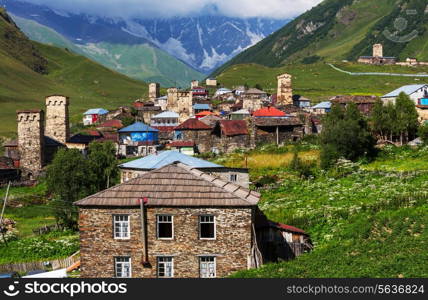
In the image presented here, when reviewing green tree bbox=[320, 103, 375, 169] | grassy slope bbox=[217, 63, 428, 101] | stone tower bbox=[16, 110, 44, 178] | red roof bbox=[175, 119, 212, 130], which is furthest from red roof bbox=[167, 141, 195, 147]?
grassy slope bbox=[217, 63, 428, 101]

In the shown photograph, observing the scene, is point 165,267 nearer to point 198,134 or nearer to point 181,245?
point 181,245

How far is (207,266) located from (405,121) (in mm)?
43384

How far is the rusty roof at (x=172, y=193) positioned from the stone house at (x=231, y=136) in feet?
146

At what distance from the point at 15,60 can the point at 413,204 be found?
17905 cm

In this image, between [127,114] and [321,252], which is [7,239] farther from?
[127,114]

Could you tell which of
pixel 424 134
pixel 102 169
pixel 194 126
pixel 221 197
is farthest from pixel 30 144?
pixel 221 197

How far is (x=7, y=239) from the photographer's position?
41656 mm

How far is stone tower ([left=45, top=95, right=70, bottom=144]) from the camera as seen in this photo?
263 feet

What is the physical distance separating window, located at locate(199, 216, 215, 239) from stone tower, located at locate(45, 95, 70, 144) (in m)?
55.7

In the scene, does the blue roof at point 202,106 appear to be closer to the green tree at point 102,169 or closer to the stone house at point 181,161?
the green tree at point 102,169

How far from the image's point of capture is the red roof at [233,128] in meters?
74.0

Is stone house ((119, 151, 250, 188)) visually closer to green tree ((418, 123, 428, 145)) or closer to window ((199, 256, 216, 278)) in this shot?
window ((199, 256, 216, 278))

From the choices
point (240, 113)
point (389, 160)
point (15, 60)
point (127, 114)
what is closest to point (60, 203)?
point (389, 160)

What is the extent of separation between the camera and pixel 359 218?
3438 cm
